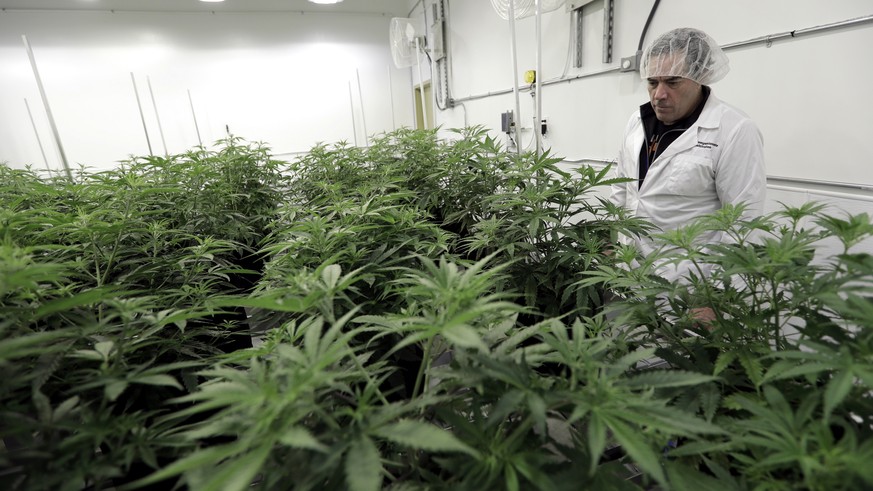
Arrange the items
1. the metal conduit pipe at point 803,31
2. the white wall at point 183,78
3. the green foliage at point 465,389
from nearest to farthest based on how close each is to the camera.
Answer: the green foliage at point 465,389
the metal conduit pipe at point 803,31
the white wall at point 183,78

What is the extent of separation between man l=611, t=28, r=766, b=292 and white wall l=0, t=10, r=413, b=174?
14.7ft

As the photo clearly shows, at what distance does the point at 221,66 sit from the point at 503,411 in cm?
711

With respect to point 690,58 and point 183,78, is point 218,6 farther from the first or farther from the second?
point 690,58

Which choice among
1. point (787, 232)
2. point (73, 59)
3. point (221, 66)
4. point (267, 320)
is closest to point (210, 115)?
point (221, 66)

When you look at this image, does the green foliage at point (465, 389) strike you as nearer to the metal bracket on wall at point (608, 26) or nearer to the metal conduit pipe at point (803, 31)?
the metal conduit pipe at point (803, 31)

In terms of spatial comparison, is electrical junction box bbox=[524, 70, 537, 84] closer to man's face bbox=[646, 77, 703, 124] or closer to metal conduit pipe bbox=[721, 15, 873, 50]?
metal conduit pipe bbox=[721, 15, 873, 50]

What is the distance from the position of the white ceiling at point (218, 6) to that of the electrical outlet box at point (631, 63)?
526 cm

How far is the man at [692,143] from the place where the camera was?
1490 mm

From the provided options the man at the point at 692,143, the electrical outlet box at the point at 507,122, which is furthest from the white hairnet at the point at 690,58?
the electrical outlet box at the point at 507,122

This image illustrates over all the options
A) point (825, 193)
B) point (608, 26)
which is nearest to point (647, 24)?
point (608, 26)

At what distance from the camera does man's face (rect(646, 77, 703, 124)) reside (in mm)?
1609

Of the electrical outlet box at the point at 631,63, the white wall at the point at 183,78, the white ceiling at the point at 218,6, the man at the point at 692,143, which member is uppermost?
the white ceiling at the point at 218,6

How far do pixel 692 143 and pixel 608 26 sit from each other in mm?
1380

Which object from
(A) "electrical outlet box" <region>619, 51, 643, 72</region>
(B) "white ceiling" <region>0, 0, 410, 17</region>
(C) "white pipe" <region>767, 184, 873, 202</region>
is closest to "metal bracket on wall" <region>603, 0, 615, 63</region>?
(A) "electrical outlet box" <region>619, 51, 643, 72</region>
